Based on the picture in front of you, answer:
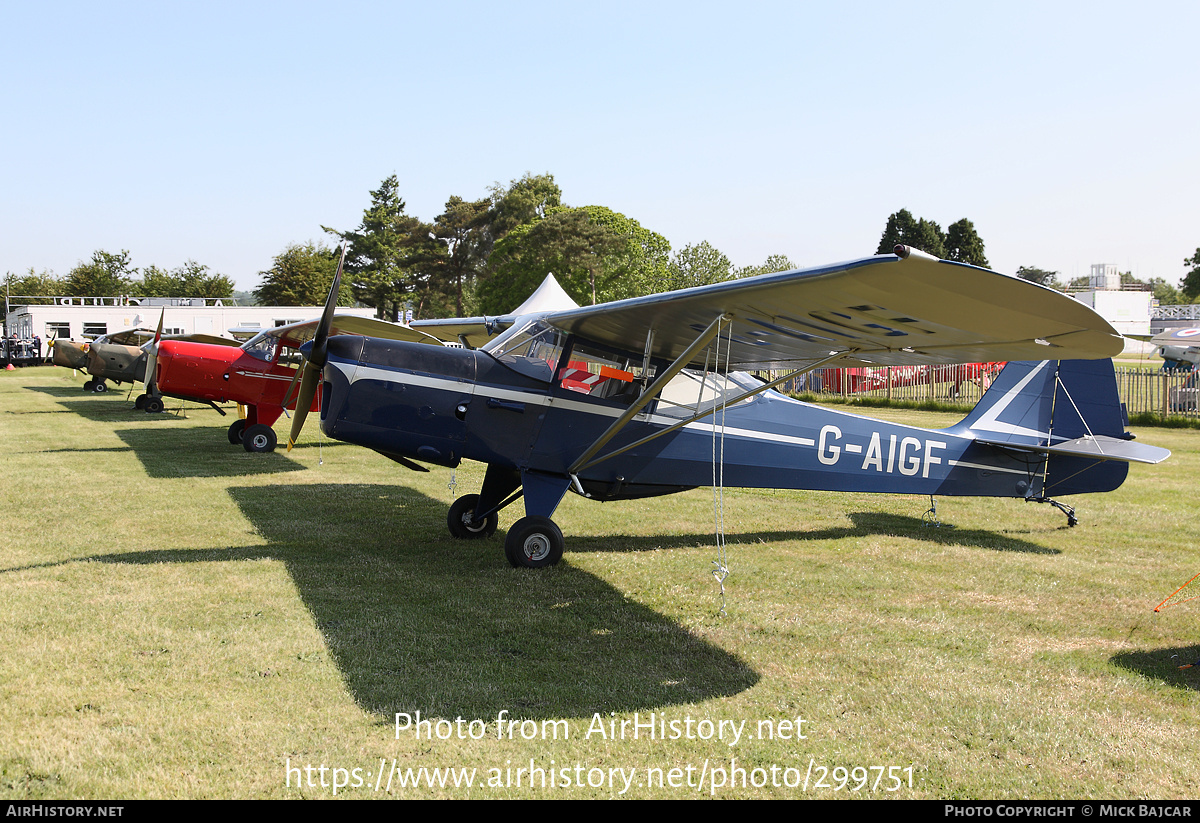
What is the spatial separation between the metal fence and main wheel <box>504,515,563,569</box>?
31.6 ft

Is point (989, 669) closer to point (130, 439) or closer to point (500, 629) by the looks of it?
point (500, 629)

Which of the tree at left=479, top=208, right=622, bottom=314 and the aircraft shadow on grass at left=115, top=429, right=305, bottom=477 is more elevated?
the tree at left=479, top=208, right=622, bottom=314

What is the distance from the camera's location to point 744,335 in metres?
6.28

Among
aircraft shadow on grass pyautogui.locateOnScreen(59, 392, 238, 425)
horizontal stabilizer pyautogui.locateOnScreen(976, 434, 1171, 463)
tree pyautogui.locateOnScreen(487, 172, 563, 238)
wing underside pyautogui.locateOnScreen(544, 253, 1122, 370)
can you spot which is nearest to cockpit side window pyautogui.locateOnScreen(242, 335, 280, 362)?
aircraft shadow on grass pyautogui.locateOnScreen(59, 392, 238, 425)

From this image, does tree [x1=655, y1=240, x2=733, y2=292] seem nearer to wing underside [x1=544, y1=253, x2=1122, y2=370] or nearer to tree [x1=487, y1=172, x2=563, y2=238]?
tree [x1=487, y1=172, x2=563, y2=238]

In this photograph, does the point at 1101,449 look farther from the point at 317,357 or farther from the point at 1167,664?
the point at 317,357

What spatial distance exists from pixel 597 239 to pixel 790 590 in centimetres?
5101

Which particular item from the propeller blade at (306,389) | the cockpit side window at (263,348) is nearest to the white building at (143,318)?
the cockpit side window at (263,348)

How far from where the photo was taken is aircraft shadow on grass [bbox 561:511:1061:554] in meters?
7.79

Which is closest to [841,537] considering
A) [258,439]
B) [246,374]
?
[258,439]

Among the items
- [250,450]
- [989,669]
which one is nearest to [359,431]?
[989,669]

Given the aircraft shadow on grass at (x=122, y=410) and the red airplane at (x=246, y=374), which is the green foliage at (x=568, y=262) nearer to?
the aircraft shadow on grass at (x=122, y=410)

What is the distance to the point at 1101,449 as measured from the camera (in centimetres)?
771

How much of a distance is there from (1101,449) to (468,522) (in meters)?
6.27
